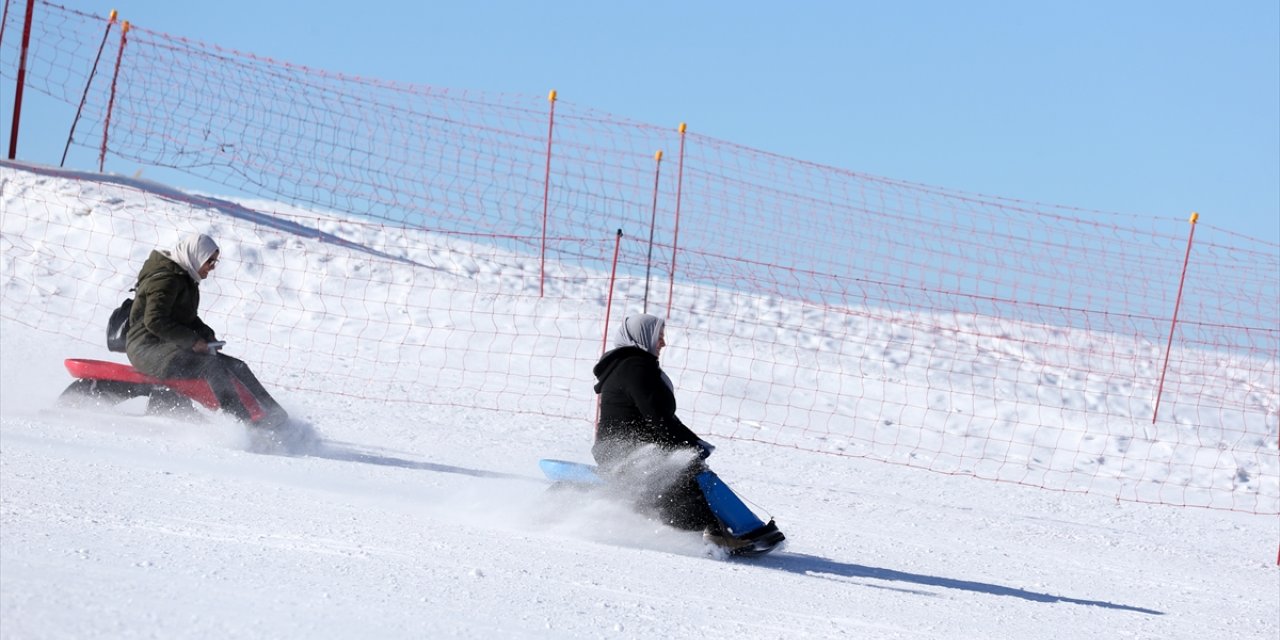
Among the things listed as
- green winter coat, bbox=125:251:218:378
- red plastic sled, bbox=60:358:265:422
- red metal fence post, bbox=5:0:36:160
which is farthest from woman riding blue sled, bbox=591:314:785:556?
red metal fence post, bbox=5:0:36:160

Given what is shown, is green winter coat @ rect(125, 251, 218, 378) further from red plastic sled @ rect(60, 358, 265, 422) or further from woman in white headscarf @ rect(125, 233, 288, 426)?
red plastic sled @ rect(60, 358, 265, 422)

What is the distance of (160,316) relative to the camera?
8.52m

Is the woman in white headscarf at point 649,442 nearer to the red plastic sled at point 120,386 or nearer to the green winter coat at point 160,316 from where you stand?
the red plastic sled at point 120,386

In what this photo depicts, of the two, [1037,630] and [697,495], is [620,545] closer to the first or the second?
[697,495]

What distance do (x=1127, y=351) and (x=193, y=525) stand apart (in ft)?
60.1

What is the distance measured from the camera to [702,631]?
5.00 m

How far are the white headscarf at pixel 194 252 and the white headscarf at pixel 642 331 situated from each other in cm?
316

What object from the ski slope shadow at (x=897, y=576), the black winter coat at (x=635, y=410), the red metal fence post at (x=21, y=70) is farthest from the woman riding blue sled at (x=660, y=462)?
the red metal fence post at (x=21, y=70)

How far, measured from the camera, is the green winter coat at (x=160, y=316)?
8.54m

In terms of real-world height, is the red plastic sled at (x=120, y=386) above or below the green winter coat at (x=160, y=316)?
below

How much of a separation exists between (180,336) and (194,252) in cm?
A: 57

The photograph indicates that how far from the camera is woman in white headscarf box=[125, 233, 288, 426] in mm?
8484

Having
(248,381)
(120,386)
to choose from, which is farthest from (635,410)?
(120,386)

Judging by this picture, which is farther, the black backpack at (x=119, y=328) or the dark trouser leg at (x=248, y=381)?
the black backpack at (x=119, y=328)
